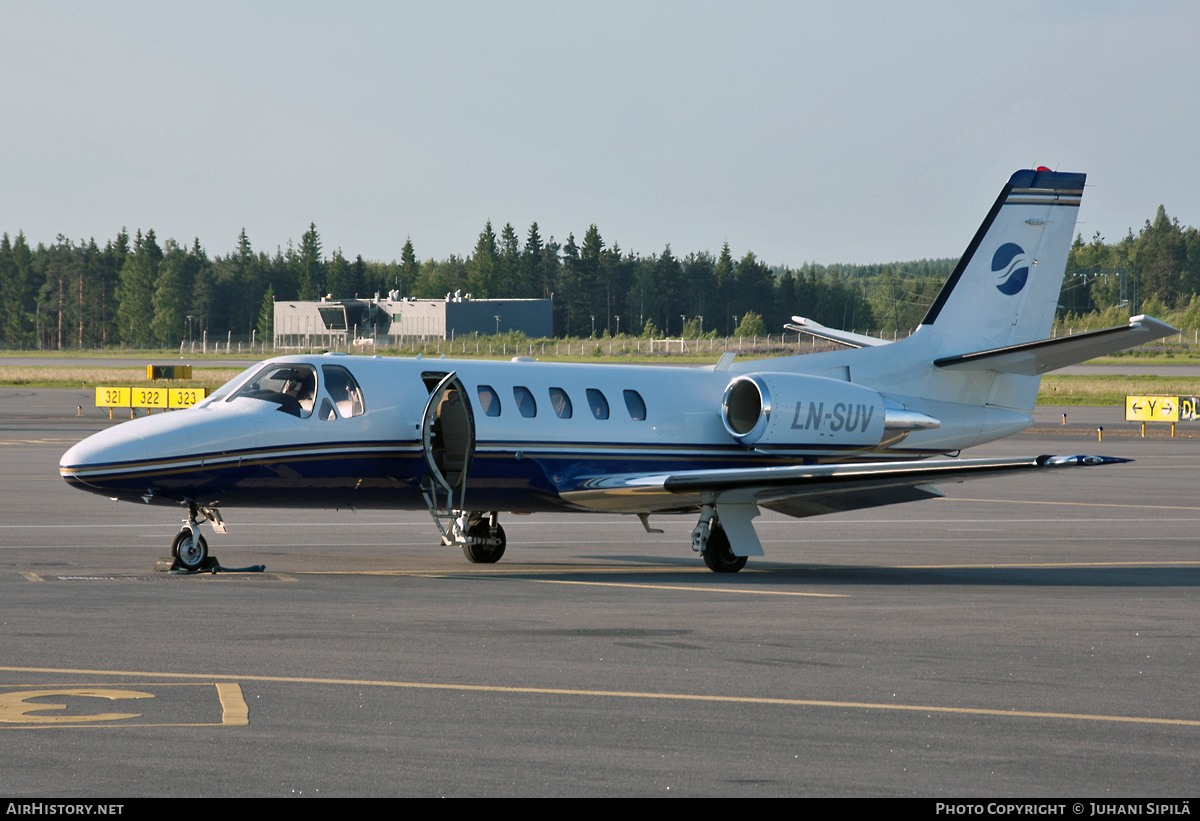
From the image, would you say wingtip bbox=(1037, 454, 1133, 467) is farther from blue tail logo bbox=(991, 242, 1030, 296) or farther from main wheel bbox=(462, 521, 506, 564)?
main wheel bbox=(462, 521, 506, 564)

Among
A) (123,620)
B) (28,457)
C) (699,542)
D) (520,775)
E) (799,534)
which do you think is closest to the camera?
(520,775)

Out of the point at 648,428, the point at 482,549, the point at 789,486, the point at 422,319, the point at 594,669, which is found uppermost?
the point at 422,319

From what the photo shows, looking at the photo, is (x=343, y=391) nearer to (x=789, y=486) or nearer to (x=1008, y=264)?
(x=789, y=486)

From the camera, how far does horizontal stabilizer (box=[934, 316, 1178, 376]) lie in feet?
56.4

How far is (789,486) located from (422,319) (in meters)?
Result: 124

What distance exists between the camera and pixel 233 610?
44.0ft

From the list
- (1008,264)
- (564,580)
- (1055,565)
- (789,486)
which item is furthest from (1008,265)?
(564,580)

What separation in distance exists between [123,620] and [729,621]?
585 centimetres

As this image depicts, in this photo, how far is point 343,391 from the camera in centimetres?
1723

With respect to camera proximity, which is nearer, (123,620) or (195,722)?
(195,722)

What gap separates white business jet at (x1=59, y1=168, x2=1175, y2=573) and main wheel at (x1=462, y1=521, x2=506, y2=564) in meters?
0.03

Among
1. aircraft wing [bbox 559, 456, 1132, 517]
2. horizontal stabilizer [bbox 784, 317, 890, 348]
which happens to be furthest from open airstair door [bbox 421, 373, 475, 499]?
horizontal stabilizer [bbox 784, 317, 890, 348]

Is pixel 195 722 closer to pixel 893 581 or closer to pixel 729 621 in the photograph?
pixel 729 621

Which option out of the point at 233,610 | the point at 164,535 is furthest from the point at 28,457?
the point at 233,610
